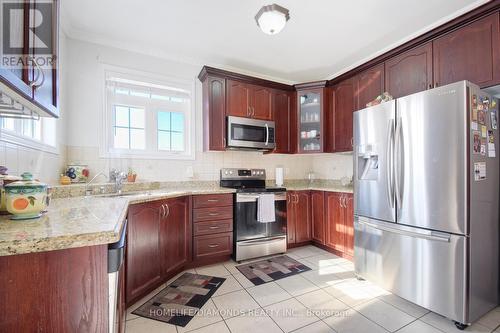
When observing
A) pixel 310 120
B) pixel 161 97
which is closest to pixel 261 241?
pixel 310 120

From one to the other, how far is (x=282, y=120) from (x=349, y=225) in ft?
5.66

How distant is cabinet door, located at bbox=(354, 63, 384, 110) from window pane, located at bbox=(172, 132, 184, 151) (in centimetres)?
236

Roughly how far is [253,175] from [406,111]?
2079 mm

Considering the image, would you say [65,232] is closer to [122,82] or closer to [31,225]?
[31,225]

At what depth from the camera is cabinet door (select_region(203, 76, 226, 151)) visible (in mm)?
2951

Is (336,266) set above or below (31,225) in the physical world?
below

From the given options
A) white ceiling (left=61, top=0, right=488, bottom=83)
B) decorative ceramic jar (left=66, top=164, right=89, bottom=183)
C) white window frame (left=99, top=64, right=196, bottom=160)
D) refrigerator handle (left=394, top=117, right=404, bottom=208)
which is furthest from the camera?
white window frame (left=99, top=64, right=196, bottom=160)

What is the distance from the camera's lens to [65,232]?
30.8 inches

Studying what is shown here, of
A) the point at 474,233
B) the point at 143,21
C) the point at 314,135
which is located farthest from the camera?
the point at 314,135

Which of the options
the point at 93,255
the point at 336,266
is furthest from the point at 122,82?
the point at 336,266

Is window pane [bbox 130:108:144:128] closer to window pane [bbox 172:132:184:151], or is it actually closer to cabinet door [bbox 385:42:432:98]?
window pane [bbox 172:132:184:151]

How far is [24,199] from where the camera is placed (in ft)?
3.17

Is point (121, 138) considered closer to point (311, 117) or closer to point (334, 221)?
point (311, 117)

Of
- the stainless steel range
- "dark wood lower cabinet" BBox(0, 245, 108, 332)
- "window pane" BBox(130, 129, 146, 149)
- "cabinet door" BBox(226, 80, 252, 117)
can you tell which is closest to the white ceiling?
"cabinet door" BBox(226, 80, 252, 117)
